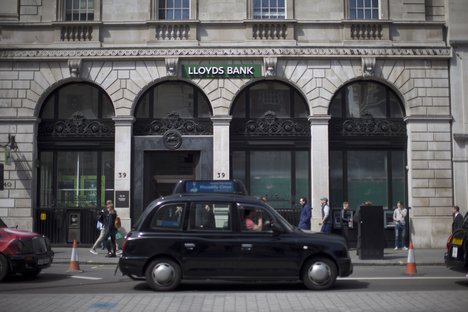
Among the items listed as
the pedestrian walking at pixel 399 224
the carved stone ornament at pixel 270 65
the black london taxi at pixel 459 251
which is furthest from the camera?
the carved stone ornament at pixel 270 65

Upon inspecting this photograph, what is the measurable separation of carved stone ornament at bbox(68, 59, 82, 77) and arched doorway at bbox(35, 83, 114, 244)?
2.52 ft

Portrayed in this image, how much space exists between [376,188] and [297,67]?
571cm

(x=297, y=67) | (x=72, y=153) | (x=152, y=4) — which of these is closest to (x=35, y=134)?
(x=72, y=153)

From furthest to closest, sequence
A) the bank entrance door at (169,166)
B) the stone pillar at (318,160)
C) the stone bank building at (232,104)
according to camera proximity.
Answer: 1. the bank entrance door at (169,166)
2. the stone bank building at (232,104)
3. the stone pillar at (318,160)

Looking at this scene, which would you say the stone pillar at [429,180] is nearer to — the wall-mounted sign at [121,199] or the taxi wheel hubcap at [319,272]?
the wall-mounted sign at [121,199]

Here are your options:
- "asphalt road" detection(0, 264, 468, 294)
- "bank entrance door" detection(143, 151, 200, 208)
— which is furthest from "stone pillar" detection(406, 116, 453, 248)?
"bank entrance door" detection(143, 151, 200, 208)

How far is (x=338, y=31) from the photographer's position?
22.6 m

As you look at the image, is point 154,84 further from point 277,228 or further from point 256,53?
point 277,228

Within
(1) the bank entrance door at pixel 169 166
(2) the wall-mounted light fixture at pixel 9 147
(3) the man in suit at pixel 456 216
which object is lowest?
(3) the man in suit at pixel 456 216

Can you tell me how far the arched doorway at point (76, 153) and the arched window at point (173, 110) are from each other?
131cm

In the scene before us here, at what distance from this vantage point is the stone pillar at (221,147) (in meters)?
22.1

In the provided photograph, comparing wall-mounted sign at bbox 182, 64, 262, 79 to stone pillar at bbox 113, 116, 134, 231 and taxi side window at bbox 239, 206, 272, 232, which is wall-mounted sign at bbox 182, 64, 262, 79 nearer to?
stone pillar at bbox 113, 116, 134, 231

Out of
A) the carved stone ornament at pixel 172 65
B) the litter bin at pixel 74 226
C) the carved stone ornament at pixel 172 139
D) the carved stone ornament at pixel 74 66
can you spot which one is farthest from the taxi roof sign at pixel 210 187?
the carved stone ornament at pixel 74 66

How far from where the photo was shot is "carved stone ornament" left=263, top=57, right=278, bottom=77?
870 inches
